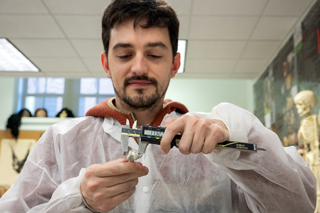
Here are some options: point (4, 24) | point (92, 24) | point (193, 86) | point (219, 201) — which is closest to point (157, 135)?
point (219, 201)

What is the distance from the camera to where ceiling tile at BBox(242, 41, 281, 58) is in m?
3.88

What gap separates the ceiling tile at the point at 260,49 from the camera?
388 cm

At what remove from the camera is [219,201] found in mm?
1166

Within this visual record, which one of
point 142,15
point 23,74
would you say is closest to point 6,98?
point 23,74

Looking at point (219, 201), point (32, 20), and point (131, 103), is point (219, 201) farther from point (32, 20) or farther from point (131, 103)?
point (32, 20)

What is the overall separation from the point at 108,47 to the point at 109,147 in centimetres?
48

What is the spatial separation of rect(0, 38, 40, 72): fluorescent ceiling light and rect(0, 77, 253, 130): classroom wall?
1766mm

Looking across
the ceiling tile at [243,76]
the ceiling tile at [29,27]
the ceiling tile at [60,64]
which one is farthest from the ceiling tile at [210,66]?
the ceiling tile at [29,27]

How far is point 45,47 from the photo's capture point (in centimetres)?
401

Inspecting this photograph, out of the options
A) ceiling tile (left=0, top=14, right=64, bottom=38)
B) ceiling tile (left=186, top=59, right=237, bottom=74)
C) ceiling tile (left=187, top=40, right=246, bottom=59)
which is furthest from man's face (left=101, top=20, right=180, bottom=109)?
ceiling tile (left=186, top=59, right=237, bottom=74)

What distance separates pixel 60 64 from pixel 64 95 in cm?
371

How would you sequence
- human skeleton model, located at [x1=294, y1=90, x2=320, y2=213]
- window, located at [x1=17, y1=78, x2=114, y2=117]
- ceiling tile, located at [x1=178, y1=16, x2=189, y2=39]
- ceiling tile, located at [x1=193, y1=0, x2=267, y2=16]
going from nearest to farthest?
human skeleton model, located at [x1=294, y1=90, x2=320, y2=213], ceiling tile, located at [x1=193, y1=0, x2=267, y2=16], ceiling tile, located at [x1=178, y1=16, x2=189, y2=39], window, located at [x1=17, y1=78, x2=114, y2=117]

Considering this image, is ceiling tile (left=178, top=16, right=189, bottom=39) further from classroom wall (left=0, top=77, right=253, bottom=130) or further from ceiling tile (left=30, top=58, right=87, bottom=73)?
classroom wall (left=0, top=77, right=253, bottom=130)

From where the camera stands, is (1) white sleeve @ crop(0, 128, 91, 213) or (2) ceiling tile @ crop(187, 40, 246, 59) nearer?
(1) white sleeve @ crop(0, 128, 91, 213)
